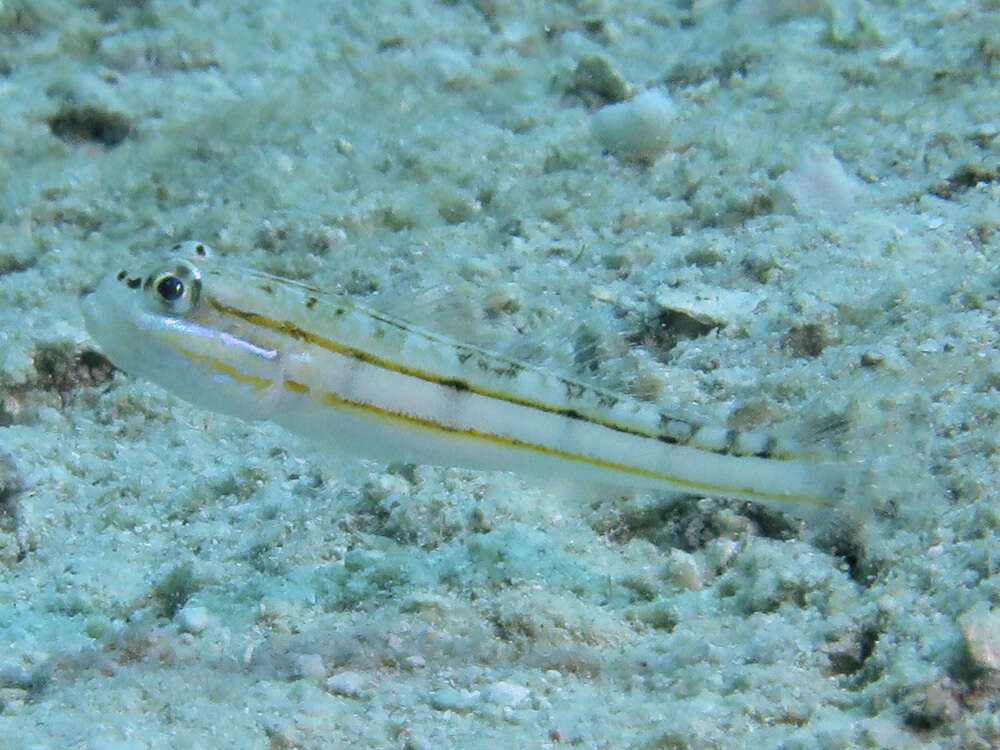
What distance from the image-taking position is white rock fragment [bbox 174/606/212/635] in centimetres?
248

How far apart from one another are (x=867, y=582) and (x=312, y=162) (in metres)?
3.62

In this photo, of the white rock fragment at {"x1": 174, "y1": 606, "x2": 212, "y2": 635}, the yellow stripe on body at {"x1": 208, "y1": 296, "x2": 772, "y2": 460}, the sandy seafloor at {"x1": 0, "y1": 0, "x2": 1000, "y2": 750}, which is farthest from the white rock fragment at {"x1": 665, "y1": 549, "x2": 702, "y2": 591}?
the white rock fragment at {"x1": 174, "y1": 606, "x2": 212, "y2": 635}

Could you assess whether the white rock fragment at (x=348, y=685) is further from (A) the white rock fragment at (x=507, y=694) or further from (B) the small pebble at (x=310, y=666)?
(A) the white rock fragment at (x=507, y=694)

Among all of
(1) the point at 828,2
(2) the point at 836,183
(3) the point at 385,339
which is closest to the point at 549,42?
(1) the point at 828,2

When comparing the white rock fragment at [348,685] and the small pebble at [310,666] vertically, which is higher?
the white rock fragment at [348,685]

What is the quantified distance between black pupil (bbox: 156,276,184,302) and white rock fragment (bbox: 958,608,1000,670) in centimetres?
203

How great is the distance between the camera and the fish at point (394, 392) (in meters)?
2.16

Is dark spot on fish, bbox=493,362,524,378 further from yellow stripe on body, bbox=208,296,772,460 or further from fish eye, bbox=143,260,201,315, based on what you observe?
fish eye, bbox=143,260,201,315

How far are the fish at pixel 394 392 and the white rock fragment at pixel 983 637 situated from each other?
0.66 meters

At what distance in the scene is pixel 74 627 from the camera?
8.55 feet

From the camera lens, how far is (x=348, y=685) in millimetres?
2197

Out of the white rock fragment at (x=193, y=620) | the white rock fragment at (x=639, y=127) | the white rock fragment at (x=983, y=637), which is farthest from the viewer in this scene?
the white rock fragment at (x=639, y=127)

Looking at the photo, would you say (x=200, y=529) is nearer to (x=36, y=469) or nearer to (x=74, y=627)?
(x=74, y=627)

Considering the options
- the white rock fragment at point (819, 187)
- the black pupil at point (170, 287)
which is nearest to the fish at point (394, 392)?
the black pupil at point (170, 287)
